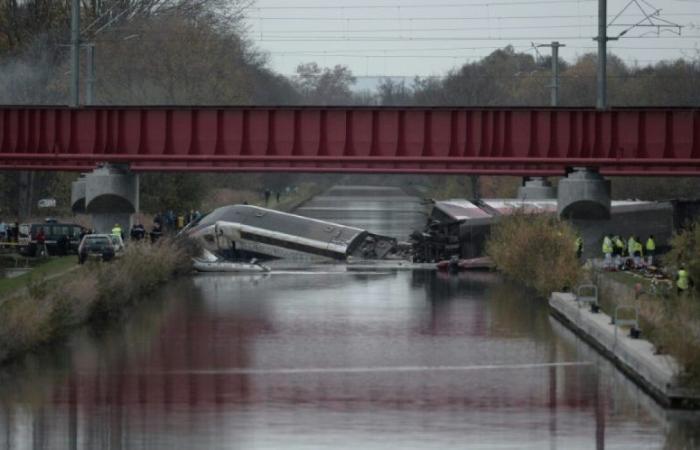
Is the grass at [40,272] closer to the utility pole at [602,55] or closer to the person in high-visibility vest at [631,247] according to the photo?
the utility pole at [602,55]

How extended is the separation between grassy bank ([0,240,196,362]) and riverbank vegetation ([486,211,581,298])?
10.9m

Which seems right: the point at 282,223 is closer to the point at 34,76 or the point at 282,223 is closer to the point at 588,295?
the point at 588,295

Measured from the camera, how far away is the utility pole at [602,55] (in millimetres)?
54469

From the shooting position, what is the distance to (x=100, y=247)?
178 ft

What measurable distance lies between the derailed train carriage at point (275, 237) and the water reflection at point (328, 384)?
49.2ft

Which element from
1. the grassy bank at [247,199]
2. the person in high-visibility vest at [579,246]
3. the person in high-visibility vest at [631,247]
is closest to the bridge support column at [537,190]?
the person in high-visibility vest at [631,247]

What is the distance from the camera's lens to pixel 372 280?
192 feet

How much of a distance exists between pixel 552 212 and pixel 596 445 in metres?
37.6

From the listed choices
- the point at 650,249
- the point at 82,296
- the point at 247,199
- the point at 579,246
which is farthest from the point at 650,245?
the point at 247,199

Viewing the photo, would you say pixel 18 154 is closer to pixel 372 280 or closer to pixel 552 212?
pixel 372 280

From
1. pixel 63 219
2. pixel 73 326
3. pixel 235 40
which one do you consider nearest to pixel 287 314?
pixel 73 326

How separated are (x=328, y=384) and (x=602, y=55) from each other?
85.5 feet

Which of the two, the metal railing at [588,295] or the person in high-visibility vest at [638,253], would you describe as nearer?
the metal railing at [588,295]

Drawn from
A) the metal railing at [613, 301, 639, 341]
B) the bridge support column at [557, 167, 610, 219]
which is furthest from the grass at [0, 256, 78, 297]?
the bridge support column at [557, 167, 610, 219]
